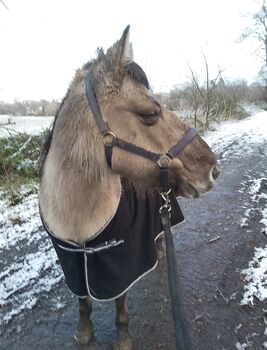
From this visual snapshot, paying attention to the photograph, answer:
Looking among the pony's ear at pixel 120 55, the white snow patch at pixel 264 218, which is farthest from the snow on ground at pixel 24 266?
the white snow patch at pixel 264 218

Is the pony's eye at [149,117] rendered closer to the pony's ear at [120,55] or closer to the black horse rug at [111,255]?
the pony's ear at [120,55]

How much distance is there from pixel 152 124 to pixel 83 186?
0.60 m

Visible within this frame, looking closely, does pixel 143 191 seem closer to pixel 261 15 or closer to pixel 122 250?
pixel 122 250

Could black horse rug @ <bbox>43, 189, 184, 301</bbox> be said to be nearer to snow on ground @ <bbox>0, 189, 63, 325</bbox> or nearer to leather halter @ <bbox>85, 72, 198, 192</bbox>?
leather halter @ <bbox>85, 72, 198, 192</bbox>

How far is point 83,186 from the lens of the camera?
2.16 m

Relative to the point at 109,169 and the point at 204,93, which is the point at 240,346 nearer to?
the point at 109,169

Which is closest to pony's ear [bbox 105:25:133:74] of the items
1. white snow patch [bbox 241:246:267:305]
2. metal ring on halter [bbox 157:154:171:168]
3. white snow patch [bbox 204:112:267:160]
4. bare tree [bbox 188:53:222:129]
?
metal ring on halter [bbox 157:154:171:168]

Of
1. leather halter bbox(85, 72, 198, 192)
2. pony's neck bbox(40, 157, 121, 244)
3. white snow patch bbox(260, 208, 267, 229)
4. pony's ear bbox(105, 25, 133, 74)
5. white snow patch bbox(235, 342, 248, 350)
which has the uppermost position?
pony's ear bbox(105, 25, 133, 74)

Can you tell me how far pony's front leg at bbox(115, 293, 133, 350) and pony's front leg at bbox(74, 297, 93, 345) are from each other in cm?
26

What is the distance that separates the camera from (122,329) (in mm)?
2605

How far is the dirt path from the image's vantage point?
270 centimetres

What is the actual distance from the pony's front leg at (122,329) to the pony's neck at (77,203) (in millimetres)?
681

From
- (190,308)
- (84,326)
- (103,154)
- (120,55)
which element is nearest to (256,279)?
(190,308)

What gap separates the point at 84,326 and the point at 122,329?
326mm
